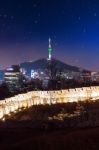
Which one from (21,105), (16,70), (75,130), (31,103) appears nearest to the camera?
(75,130)

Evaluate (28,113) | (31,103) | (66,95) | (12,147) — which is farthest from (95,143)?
(66,95)

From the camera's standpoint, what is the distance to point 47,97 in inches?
1356

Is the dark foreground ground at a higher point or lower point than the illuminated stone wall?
lower

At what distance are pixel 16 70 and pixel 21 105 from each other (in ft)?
191

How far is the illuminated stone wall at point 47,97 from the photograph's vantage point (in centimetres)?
2808

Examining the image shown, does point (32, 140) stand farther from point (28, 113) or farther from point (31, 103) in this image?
point (31, 103)

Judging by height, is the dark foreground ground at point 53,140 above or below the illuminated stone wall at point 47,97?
below

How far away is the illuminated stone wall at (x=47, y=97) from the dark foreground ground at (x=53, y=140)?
1058 cm

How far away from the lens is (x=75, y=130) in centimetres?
1645

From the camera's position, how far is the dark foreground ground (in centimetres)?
1414

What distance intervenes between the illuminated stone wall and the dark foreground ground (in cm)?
1058

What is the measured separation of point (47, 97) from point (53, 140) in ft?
65.1

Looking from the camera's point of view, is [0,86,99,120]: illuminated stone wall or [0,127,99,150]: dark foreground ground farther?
[0,86,99,120]: illuminated stone wall

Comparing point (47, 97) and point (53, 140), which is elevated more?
point (47, 97)
